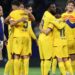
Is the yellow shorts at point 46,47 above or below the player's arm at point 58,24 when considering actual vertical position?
below

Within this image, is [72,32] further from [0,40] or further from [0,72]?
[0,72]

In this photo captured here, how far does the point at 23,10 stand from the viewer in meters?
13.2

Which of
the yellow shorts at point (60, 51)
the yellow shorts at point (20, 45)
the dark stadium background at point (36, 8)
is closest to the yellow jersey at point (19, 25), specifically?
the yellow shorts at point (20, 45)

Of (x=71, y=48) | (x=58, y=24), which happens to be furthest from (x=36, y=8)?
(x=58, y=24)

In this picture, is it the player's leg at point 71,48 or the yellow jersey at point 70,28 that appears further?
the player's leg at point 71,48

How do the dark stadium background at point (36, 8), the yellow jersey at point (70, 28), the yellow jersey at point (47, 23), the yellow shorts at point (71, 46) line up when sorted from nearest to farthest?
the yellow jersey at point (47, 23)
the yellow jersey at point (70, 28)
the yellow shorts at point (71, 46)
the dark stadium background at point (36, 8)

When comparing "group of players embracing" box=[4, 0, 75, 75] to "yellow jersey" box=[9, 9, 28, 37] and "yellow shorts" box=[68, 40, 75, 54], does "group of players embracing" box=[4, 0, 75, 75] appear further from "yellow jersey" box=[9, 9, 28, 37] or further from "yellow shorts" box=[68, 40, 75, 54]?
"yellow shorts" box=[68, 40, 75, 54]

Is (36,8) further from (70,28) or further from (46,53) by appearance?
(46,53)

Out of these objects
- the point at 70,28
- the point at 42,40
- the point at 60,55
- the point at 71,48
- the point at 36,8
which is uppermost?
the point at 36,8

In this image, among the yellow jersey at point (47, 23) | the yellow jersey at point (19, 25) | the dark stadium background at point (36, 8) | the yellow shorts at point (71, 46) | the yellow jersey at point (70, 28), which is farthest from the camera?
the dark stadium background at point (36, 8)

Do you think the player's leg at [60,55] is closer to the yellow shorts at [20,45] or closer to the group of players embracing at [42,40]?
the group of players embracing at [42,40]

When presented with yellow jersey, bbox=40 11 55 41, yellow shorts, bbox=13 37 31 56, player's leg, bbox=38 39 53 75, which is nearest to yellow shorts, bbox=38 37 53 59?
player's leg, bbox=38 39 53 75

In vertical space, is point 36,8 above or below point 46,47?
above

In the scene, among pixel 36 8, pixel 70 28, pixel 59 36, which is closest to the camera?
pixel 59 36
